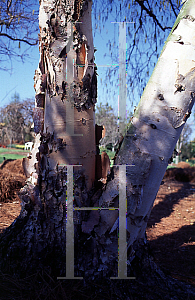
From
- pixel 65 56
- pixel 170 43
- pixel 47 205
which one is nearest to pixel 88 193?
pixel 47 205

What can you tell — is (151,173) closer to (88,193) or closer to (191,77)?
(88,193)

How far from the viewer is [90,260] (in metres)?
1.31

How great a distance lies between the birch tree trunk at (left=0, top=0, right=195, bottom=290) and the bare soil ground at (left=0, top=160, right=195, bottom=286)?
0.71m

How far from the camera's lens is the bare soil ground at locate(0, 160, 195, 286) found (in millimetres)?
1909

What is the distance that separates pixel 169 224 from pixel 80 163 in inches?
97.7

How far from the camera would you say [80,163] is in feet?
4.54

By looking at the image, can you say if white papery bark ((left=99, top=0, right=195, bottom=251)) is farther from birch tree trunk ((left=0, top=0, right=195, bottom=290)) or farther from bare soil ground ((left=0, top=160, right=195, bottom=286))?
bare soil ground ((left=0, top=160, right=195, bottom=286))
